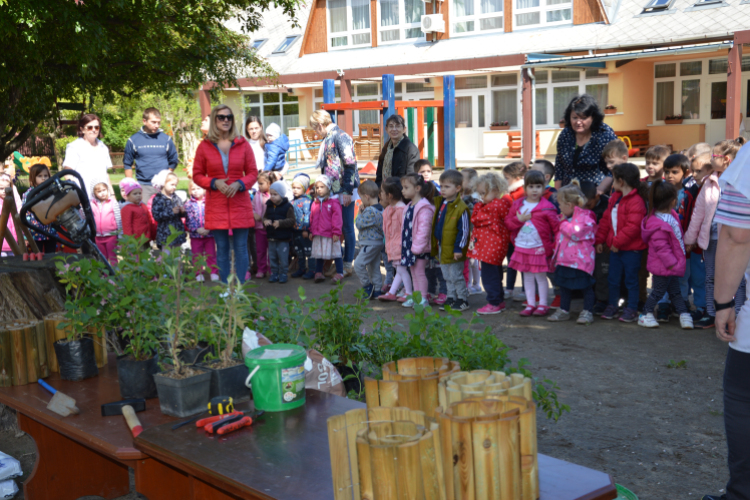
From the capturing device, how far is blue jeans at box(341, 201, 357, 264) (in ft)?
30.0

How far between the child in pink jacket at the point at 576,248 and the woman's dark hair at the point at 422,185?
4.90 ft

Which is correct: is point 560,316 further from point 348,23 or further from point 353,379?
point 348,23

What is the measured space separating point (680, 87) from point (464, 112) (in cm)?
813

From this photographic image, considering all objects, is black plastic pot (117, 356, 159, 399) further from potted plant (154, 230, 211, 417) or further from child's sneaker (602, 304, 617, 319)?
child's sneaker (602, 304, 617, 319)

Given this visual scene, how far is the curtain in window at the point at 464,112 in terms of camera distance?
93.1ft

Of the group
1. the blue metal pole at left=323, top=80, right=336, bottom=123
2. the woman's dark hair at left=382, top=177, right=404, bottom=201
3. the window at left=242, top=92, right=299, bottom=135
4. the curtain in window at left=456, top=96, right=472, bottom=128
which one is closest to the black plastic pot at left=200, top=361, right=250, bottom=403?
the woman's dark hair at left=382, top=177, right=404, bottom=201

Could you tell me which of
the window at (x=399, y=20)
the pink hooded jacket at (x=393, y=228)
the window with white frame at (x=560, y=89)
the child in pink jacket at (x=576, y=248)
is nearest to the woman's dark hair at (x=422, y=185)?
the pink hooded jacket at (x=393, y=228)

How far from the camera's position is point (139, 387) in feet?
9.72

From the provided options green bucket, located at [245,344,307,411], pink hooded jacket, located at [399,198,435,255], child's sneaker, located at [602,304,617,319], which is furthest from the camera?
pink hooded jacket, located at [399,198,435,255]

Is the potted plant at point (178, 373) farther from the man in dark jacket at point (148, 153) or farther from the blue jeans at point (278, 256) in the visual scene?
the man in dark jacket at point (148, 153)

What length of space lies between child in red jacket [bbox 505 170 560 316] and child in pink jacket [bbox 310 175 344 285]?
244 centimetres

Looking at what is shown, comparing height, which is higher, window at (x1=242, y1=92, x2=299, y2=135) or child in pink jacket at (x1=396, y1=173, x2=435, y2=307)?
window at (x1=242, y1=92, x2=299, y2=135)

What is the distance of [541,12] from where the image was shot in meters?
24.5

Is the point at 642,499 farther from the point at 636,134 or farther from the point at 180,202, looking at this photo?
the point at 636,134
